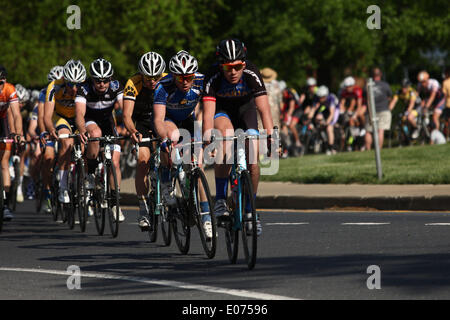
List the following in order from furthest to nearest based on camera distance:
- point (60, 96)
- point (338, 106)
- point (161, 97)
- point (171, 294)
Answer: point (338, 106)
point (60, 96)
point (161, 97)
point (171, 294)

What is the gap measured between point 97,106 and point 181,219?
348 centimetres

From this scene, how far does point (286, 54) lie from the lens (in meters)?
41.8

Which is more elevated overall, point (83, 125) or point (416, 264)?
point (83, 125)

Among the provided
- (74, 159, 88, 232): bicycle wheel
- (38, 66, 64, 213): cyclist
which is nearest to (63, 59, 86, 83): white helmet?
(74, 159, 88, 232): bicycle wheel

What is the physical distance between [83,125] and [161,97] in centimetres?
230

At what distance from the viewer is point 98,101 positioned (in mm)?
14047

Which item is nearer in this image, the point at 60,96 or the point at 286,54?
the point at 60,96

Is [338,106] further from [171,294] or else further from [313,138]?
[171,294]

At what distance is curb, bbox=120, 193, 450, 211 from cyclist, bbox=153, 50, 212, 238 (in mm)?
4239

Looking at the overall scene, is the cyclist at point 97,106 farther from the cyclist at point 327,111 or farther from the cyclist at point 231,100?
the cyclist at point 327,111

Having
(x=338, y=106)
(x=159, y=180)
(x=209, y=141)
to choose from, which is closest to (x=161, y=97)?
(x=159, y=180)

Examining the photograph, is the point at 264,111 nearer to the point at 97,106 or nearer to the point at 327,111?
the point at 97,106

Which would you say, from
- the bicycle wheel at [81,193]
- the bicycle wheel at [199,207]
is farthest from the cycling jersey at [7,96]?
the bicycle wheel at [199,207]

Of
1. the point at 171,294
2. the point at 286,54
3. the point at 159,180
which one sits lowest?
the point at 171,294
